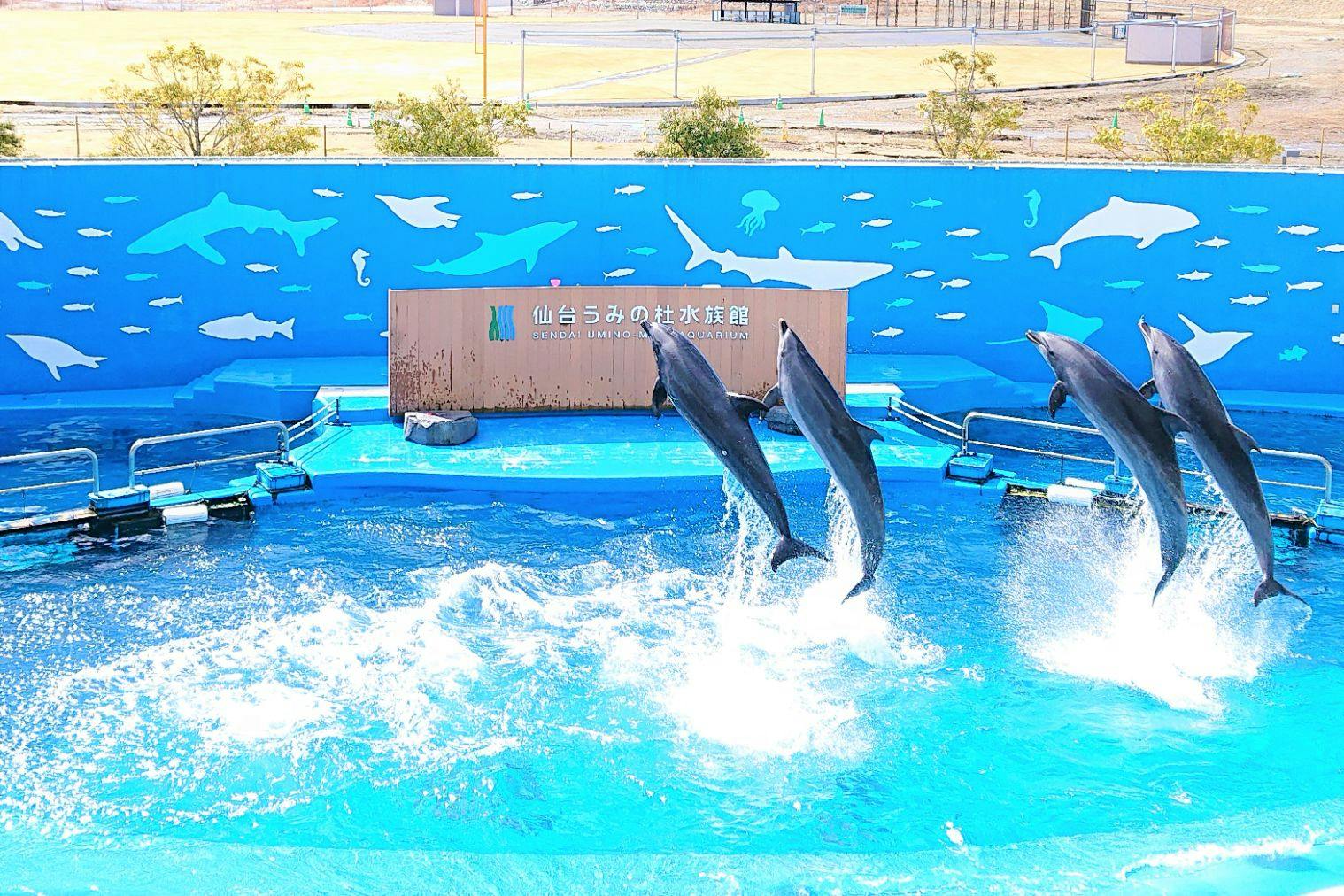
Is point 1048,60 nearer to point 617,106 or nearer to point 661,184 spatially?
point 617,106

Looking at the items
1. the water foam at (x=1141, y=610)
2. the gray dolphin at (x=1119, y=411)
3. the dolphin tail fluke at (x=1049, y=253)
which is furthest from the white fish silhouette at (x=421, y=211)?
the gray dolphin at (x=1119, y=411)

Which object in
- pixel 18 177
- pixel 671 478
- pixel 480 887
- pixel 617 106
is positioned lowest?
pixel 480 887

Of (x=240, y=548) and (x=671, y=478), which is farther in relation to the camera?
(x=671, y=478)

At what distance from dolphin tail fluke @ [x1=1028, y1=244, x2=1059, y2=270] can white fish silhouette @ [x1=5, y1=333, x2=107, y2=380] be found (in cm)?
1440

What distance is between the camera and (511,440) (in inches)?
767

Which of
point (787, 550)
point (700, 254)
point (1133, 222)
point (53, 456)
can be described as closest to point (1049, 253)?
point (1133, 222)

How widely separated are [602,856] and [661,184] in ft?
47.5

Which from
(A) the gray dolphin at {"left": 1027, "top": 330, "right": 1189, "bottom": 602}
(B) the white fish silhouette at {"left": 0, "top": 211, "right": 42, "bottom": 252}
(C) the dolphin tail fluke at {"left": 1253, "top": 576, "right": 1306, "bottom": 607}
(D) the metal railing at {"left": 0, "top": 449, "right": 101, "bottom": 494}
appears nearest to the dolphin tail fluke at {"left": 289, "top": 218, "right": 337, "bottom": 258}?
(B) the white fish silhouette at {"left": 0, "top": 211, "right": 42, "bottom": 252}

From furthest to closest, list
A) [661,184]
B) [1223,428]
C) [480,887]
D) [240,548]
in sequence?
[661,184] < [240,548] < [1223,428] < [480,887]

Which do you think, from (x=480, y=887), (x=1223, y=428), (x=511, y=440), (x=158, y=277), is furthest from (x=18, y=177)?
(x=1223, y=428)

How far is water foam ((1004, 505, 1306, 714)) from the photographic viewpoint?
1353 cm

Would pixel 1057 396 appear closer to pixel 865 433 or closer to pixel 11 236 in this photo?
pixel 865 433

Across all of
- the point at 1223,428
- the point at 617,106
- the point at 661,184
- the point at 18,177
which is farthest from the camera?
the point at 617,106

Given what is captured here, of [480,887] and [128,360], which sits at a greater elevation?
[128,360]
